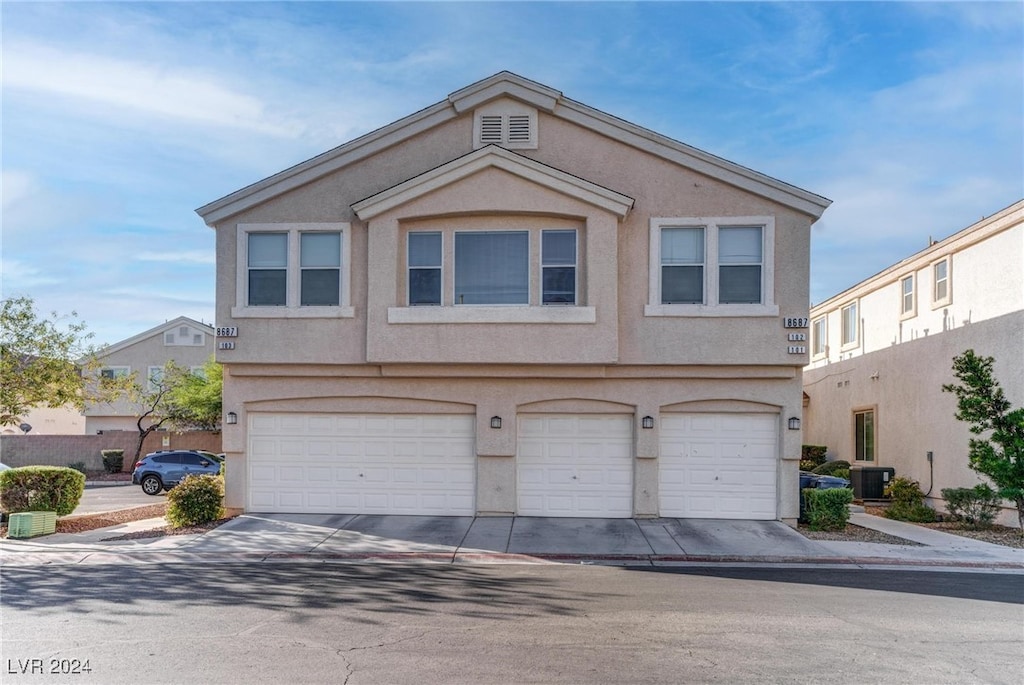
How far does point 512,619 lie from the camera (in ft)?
29.5

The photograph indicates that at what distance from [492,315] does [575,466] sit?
3.56 meters

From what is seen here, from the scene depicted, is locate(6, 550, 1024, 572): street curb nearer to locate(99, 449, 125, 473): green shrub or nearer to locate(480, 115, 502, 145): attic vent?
locate(480, 115, 502, 145): attic vent

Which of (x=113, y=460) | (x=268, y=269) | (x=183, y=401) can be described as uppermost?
(x=268, y=269)

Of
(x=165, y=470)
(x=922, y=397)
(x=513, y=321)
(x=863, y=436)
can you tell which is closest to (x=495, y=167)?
(x=513, y=321)

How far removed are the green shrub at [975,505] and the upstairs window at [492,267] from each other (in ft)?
31.6

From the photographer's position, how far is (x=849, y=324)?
95.3 feet

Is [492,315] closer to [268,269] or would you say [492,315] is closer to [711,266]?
[711,266]

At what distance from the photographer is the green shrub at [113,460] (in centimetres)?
3394

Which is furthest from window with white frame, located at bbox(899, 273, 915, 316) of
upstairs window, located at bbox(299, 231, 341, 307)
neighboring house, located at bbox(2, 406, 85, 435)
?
neighboring house, located at bbox(2, 406, 85, 435)

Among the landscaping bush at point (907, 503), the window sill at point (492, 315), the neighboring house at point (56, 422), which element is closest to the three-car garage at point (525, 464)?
the window sill at point (492, 315)

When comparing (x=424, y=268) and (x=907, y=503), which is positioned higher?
(x=424, y=268)

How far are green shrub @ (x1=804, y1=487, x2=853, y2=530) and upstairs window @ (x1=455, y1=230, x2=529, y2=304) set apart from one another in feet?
22.7

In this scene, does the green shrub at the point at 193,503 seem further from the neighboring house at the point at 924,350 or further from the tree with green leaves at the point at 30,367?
the neighboring house at the point at 924,350

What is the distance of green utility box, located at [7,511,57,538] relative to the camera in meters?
14.9
